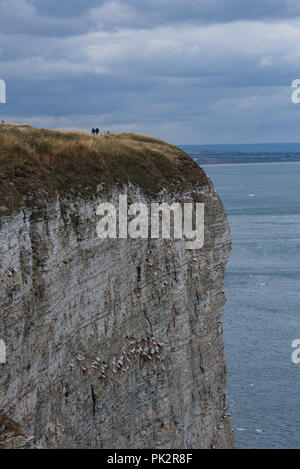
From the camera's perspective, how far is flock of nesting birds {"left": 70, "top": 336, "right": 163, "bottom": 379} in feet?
97.8

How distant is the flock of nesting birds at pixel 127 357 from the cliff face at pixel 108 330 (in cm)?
6

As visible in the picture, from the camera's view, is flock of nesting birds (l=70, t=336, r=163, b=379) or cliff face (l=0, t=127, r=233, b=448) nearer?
cliff face (l=0, t=127, r=233, b=448)

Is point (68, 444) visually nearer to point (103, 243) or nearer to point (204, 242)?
point (103, 243)

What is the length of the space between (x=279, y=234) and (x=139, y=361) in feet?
311

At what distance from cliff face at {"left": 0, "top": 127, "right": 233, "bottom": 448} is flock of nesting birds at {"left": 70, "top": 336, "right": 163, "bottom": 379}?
0.18ft

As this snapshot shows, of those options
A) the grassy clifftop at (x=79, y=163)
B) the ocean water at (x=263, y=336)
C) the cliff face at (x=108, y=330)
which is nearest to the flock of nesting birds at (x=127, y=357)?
the cliff face at (x=108, y=330)

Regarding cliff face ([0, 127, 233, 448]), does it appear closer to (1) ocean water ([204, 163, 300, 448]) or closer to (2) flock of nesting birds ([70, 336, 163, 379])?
(2) flock of nesting birds ([70, 336, 163, 379])

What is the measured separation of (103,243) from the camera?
30.9 meters

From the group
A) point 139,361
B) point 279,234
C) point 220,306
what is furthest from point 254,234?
point 139,361

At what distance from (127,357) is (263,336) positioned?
3777 centimetres

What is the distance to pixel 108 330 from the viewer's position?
31.3 metres

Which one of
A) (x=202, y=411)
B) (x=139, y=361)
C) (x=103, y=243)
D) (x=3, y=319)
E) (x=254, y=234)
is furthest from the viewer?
(x=254, y=234)

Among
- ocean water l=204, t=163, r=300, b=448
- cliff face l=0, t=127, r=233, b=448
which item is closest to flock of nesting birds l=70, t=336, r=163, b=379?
cliff face l=0, t=127, r=233, b=448

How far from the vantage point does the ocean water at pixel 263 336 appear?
5247cm
